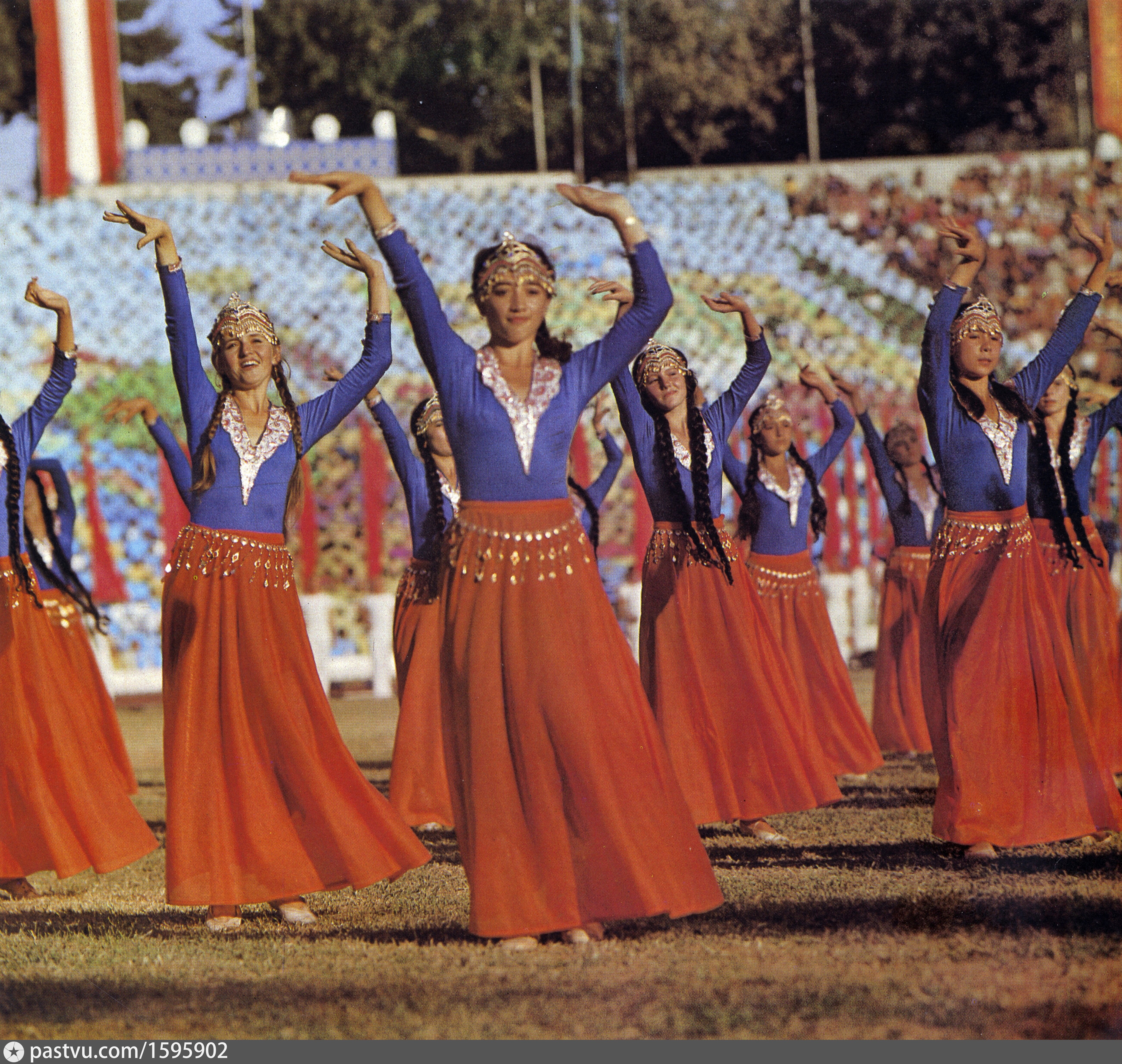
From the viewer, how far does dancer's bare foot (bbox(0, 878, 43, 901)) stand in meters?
5.10

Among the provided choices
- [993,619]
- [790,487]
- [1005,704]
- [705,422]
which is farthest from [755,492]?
[1005,704]

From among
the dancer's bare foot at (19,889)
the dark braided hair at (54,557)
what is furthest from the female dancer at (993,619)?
the dark braided hair at (54,557)

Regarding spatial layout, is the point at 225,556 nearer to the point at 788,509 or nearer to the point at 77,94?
the point at 788,509

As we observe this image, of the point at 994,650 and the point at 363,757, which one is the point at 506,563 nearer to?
the point at 994,650

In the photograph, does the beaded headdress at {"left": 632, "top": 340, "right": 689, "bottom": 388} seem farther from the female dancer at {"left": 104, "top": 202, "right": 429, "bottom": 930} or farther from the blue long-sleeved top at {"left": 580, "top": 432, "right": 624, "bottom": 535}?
the female dancer at {"left": 104, "top": 202, "right": 429, "bottom": 930}

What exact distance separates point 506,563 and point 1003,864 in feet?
6.25

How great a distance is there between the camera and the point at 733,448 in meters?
11.9

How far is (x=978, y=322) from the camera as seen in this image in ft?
16.6

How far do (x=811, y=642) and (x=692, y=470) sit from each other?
1.60 meters

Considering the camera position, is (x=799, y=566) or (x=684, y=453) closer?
(x=684, y=453)

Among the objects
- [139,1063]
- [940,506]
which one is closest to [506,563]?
[139,1063]

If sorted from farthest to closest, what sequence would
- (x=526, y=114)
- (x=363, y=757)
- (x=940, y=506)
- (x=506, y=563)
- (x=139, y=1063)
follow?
(x=526, y=114) → (x=363, y=757) → (x=940, y=506) → (x=506, y=563) → (x=139, y=1063)

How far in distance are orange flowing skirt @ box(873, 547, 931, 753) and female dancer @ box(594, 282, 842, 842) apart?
219 cm

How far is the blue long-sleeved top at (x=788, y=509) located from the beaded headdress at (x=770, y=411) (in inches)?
7.1
